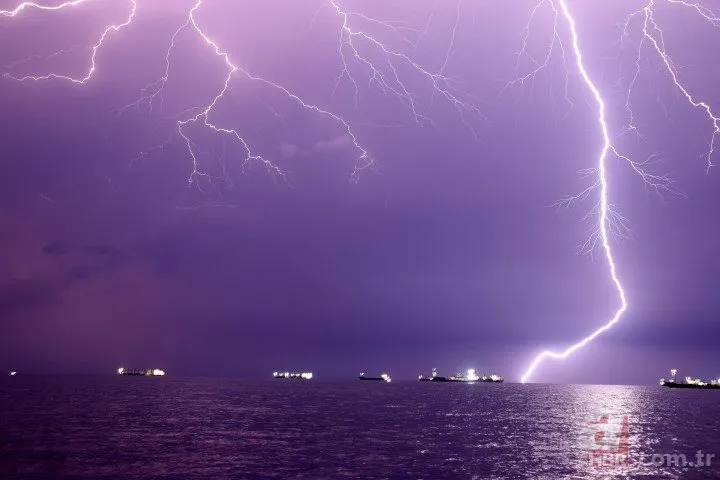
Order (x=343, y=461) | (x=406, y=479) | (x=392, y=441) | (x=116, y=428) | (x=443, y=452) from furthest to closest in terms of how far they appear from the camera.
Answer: (x=116, y=428) → (x=392, y=441) → (x=443, y=452) → (x=343, y=461) → (x=406, y=479)

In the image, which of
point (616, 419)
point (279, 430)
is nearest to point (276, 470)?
point (279, 430)

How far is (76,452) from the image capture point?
103ft

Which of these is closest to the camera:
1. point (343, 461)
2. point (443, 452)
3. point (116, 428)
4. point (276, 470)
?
point (276, 470)

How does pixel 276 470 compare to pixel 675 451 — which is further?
pixel 675 451

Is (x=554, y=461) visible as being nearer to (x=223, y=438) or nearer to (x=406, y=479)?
(x=406, y=479)

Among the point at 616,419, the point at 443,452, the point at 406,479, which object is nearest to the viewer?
the point at 406,479

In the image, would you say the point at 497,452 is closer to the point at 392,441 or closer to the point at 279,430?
the point at 392,441

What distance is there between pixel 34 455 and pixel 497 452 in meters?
24.1

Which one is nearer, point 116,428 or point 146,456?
point 146,456

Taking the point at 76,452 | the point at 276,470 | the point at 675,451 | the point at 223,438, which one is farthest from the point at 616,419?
the point at 76,452

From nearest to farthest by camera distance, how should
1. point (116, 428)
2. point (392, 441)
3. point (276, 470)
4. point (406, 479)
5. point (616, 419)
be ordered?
point (406, 479) → point (276, 470) → point (392, 441) → point (116, 428) → point (616, 419)

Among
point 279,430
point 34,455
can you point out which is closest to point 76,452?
point 34,455

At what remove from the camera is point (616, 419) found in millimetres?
63438

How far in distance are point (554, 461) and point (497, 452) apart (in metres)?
3.95
